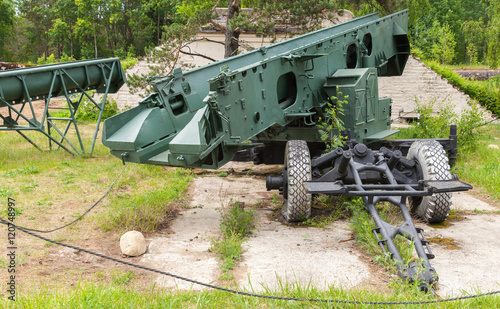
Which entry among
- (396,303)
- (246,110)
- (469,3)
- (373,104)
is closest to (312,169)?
(246,110)

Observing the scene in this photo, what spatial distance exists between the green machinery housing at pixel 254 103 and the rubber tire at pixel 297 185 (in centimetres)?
52

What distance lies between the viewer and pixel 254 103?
648 centimetres

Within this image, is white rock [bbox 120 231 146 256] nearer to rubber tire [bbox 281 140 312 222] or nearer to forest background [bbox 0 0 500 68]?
rubber tire [bbox 281 140 312 222]

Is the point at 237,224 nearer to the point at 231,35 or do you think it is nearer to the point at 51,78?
the point at 51,78

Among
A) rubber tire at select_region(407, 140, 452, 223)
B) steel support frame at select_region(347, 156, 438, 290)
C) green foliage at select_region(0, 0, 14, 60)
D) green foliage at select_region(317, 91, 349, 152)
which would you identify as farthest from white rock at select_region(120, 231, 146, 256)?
green foliage at select_region(0, 0, 14, 60)

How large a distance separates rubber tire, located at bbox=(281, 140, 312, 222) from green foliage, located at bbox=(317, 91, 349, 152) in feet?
3.05

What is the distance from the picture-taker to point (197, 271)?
499 cm

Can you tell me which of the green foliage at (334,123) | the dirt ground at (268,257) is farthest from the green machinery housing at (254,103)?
the dirt ground at (268,257)

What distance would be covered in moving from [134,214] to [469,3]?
163 feet

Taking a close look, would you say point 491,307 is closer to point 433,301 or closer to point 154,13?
point 433,301

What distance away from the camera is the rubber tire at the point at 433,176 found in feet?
20.9

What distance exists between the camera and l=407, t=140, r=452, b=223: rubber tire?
6359mm

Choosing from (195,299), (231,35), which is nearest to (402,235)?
(195,299)

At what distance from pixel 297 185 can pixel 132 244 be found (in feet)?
7.37
